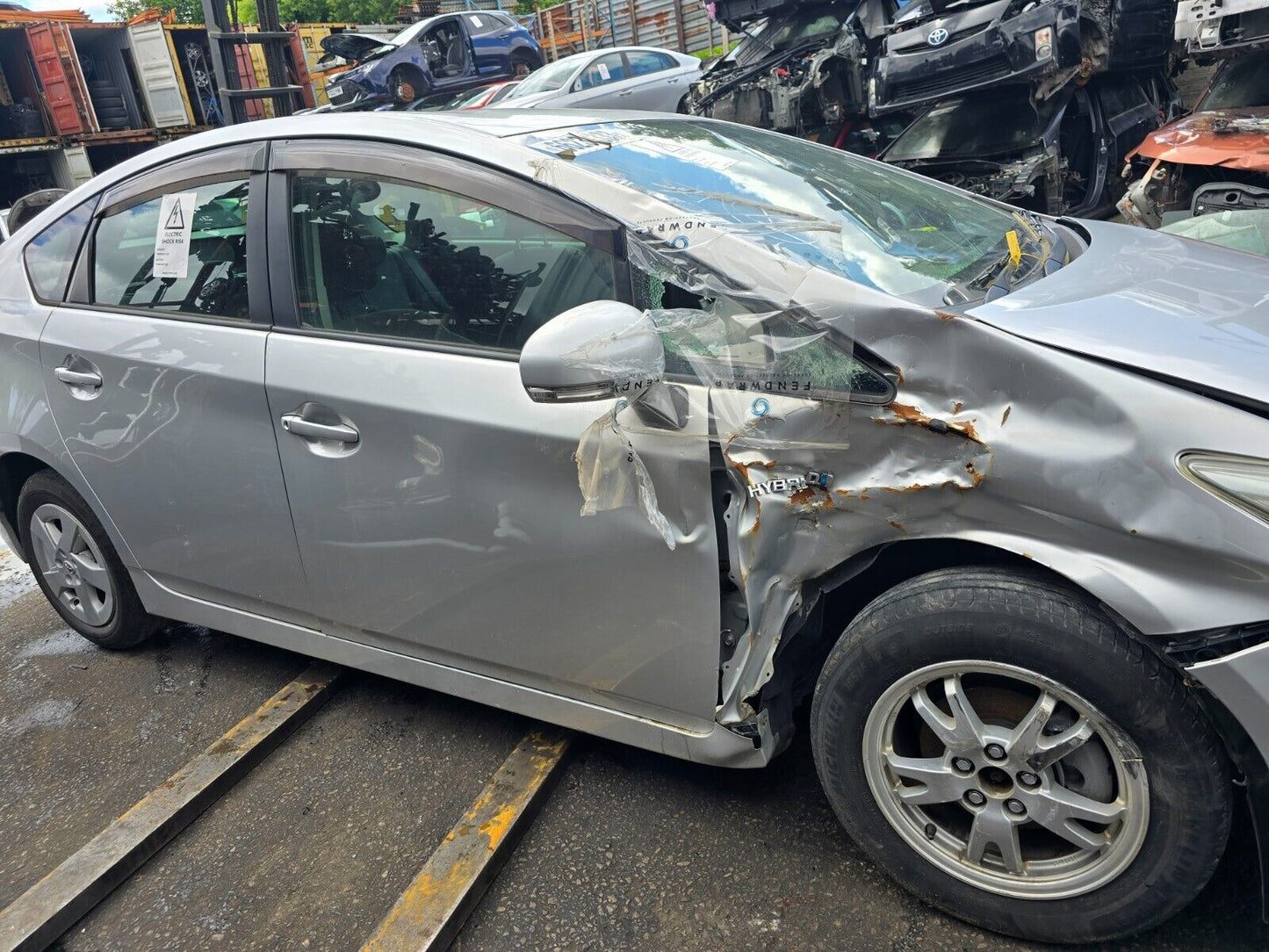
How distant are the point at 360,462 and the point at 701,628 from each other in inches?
35.3

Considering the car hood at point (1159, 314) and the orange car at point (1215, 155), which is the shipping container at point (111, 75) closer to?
the orange car at point (1215, 155)

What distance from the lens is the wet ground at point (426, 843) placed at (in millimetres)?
1943

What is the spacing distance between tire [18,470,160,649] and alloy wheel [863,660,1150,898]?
2.49 metres

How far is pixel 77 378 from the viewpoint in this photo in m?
2.78

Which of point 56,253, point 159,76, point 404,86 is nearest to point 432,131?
point 56,253

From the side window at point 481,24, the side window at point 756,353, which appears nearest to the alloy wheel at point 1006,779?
the side window at point 756,353

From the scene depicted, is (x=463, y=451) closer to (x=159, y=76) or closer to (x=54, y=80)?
(x=54, y=80)

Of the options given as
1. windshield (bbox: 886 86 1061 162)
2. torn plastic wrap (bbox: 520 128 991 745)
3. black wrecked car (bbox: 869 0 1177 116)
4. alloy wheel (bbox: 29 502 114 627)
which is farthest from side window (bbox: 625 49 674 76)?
torn plastic wrap (bbox: 520 128 991 745)

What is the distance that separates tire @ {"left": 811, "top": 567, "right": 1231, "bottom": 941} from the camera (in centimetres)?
156

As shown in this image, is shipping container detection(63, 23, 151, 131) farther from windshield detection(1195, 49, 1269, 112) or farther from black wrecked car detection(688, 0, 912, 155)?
windshield detection(1195, 49, 1269, 112)

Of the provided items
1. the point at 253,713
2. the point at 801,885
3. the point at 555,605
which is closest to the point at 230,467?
the point at 253,713

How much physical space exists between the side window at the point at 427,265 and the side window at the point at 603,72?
399 inches

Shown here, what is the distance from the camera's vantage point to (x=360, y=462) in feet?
7.32

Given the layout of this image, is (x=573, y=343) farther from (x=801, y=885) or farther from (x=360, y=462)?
(x=801, y=885)
